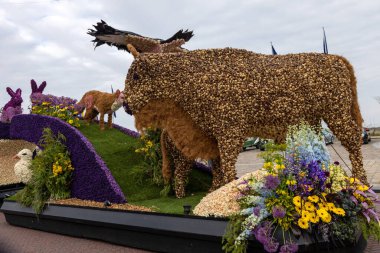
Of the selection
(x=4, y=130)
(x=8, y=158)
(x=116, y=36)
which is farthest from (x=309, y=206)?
(x=8, y=158)

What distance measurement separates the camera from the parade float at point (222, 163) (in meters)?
3.99

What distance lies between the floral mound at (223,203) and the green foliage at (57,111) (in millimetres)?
5832

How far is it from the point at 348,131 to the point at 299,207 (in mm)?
3045

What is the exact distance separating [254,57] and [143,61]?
1.78 meters

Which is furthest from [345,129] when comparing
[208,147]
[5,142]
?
[5,142]

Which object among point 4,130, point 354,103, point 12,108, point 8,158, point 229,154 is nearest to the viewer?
point 229,154

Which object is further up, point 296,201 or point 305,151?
point 305,151

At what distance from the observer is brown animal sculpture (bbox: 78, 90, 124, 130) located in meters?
10.5

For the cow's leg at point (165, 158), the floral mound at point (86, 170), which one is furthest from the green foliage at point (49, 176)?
the cow's leg at point (165, 158)

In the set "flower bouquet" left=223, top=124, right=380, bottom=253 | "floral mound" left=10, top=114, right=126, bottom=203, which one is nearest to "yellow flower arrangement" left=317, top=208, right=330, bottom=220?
"flower bouquet" left=223, top=124, right=380, bottom=253

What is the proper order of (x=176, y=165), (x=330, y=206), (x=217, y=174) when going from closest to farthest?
(x=330, y=206), (x=217, y=174), (x=176, y=165)

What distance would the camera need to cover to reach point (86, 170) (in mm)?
7551

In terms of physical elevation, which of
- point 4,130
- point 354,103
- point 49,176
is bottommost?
point 49,176

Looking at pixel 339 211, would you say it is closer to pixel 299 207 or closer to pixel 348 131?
pixel 299 207
